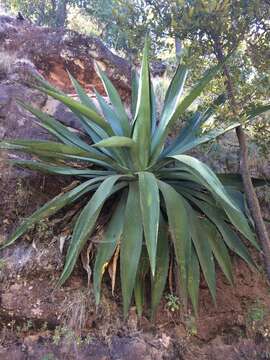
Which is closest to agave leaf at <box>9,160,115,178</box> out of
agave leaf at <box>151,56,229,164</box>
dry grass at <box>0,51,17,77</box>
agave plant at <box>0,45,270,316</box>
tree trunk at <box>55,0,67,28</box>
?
agave plant at <box>0,45,270,316</box>

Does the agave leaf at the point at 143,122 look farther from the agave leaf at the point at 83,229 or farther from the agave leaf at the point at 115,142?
the agave leaf at the point at 83,229

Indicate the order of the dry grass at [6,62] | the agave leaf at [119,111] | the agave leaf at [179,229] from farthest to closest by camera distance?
the dry grass at [6,62], the agave leaf at [119,111], the agave leaf at [179,229]

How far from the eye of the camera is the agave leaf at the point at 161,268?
222cm

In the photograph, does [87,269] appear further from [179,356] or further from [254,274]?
[254,274]

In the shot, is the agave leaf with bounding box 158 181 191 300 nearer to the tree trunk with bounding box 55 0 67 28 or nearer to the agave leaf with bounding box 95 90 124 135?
the agave leaf with bounding box 95 90 124 135

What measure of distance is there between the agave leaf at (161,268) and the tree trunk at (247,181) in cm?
58

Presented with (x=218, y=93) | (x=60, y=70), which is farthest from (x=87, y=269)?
(x=60, y=70)

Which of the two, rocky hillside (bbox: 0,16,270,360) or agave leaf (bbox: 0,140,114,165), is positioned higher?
agave leaf (bbox: 0,140,114,165)

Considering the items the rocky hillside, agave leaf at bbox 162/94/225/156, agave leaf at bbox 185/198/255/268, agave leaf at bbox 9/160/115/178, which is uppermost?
agave leaf at bbox 162/94/225/156

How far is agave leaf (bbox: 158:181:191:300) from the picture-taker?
209 centimetres

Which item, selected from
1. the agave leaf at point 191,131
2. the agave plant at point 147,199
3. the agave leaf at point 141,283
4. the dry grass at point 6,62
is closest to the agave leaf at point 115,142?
the agave plant at point 147,199

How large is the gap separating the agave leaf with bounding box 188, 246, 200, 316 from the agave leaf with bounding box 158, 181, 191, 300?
6 centimetres

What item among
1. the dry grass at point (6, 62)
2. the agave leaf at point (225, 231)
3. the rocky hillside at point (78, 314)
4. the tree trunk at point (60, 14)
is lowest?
the rocky hillside at point (78, 314)

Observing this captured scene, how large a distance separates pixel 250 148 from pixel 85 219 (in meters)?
1.99
